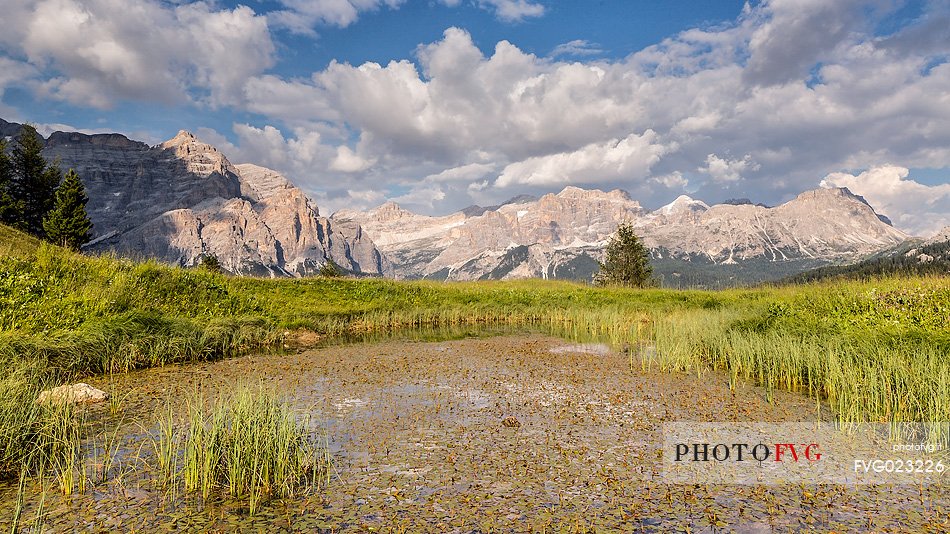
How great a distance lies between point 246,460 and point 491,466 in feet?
12.6

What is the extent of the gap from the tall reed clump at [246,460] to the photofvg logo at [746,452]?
21.0ft

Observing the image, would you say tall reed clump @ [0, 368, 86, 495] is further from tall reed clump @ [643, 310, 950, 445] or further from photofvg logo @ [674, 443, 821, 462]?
tall reed clump @ [643, 310, 950, 445]

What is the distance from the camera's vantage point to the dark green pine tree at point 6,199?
53.2 metres

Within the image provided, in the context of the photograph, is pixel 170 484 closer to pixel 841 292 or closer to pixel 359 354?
pixel 359 354

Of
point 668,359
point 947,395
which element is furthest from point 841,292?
point 947,395

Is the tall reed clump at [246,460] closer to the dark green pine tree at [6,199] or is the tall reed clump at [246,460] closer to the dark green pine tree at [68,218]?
the dark green pine tree at [68,218]

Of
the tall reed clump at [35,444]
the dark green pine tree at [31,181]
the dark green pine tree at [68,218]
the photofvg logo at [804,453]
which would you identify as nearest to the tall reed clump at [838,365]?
the photofvg logo at [804,453]

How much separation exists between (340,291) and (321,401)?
2227 centimetres

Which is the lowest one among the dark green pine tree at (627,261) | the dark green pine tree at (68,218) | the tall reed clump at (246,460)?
the tall reed clump at (246,460)

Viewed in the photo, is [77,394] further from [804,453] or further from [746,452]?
[804,453]

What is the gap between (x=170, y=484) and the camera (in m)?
7.21

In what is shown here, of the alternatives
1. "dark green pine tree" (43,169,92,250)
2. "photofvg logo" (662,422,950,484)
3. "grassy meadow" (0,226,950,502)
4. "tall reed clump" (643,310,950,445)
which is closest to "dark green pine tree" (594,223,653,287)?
"grassy meadow" (0,226,950,502)

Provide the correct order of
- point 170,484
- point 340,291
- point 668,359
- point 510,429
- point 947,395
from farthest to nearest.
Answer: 1. point 340,291
2. point 668,359
3. point 510,429
4. point 947,395
5. point 170,484

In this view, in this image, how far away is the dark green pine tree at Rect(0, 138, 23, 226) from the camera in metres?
53.2
